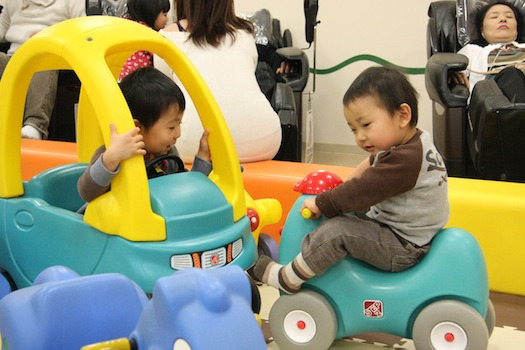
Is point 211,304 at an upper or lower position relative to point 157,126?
lower

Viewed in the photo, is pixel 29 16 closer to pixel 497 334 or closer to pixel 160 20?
pixel 160 20

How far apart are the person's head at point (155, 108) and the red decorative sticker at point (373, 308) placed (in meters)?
0.67

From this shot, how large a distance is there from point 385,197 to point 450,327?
1.10ft

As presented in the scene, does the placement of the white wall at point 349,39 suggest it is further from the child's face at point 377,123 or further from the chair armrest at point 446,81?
the child's face at point 377,123

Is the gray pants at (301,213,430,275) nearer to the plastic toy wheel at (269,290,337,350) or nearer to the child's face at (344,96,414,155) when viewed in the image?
the plastic toy wheel at (269,290,337,350)

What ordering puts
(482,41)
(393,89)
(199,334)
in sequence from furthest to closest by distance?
(482,41), (393,89), (199,334)

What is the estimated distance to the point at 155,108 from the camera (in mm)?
1879

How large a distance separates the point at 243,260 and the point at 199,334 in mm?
806

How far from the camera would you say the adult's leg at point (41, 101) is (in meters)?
3.45

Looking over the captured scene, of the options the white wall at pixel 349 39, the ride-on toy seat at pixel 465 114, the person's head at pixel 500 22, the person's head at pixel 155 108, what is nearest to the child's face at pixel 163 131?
the person's head at pixel 155 108

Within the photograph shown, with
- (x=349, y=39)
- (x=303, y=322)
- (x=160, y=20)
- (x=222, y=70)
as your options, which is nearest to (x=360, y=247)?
(x=303, y=322)

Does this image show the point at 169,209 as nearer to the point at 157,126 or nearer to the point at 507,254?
the point at 157,126

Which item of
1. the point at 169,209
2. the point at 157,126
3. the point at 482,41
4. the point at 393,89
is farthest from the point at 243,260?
the point at 482,41

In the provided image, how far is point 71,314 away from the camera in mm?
1297
